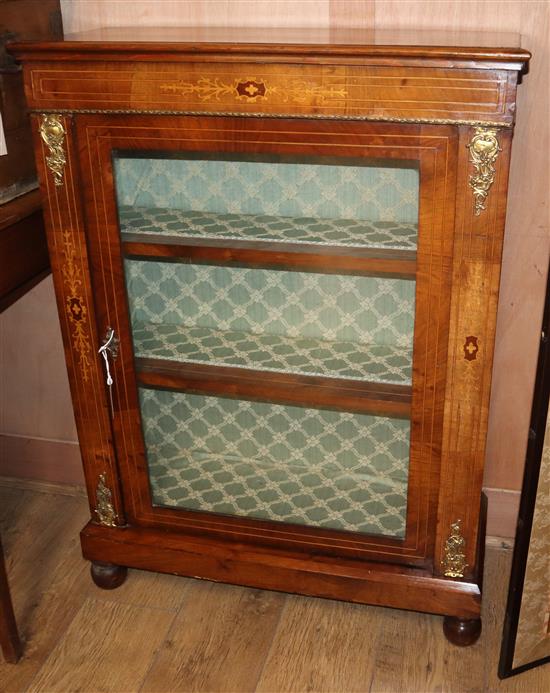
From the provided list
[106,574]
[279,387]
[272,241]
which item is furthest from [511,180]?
[106,574]

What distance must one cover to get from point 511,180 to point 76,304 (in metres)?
0.95

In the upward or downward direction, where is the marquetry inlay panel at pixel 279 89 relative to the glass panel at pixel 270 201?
Result: upward

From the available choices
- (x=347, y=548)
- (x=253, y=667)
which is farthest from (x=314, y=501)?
(x=253, y=667)

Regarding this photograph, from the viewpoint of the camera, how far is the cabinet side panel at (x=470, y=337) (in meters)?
1.47

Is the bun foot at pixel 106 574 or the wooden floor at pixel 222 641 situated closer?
the wooden floor at pixel 222 641

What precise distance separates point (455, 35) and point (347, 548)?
110cm

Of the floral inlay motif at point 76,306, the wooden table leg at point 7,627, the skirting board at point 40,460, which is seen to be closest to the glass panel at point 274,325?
the floral inlay motif at point 76,306

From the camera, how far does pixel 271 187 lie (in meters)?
1.70

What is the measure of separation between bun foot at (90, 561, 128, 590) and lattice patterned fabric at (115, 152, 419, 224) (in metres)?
0.89

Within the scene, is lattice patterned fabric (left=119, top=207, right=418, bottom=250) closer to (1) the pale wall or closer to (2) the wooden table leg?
(1) the pale wall

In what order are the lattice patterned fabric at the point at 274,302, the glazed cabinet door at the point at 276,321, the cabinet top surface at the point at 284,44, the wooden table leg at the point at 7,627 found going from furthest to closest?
the wooden table leg at the point at 7,627
the lattice patterned fabric at the point at 274,302
the glazed cabinet door at the point at 276,321
the cabinet top surface at the point at 284,44

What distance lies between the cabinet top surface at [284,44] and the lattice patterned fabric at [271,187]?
218mm

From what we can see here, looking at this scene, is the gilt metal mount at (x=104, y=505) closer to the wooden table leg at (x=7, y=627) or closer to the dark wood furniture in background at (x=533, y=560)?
the wooden table leg at (x=7, y=627)

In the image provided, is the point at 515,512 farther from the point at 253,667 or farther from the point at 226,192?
the point at 226,192
